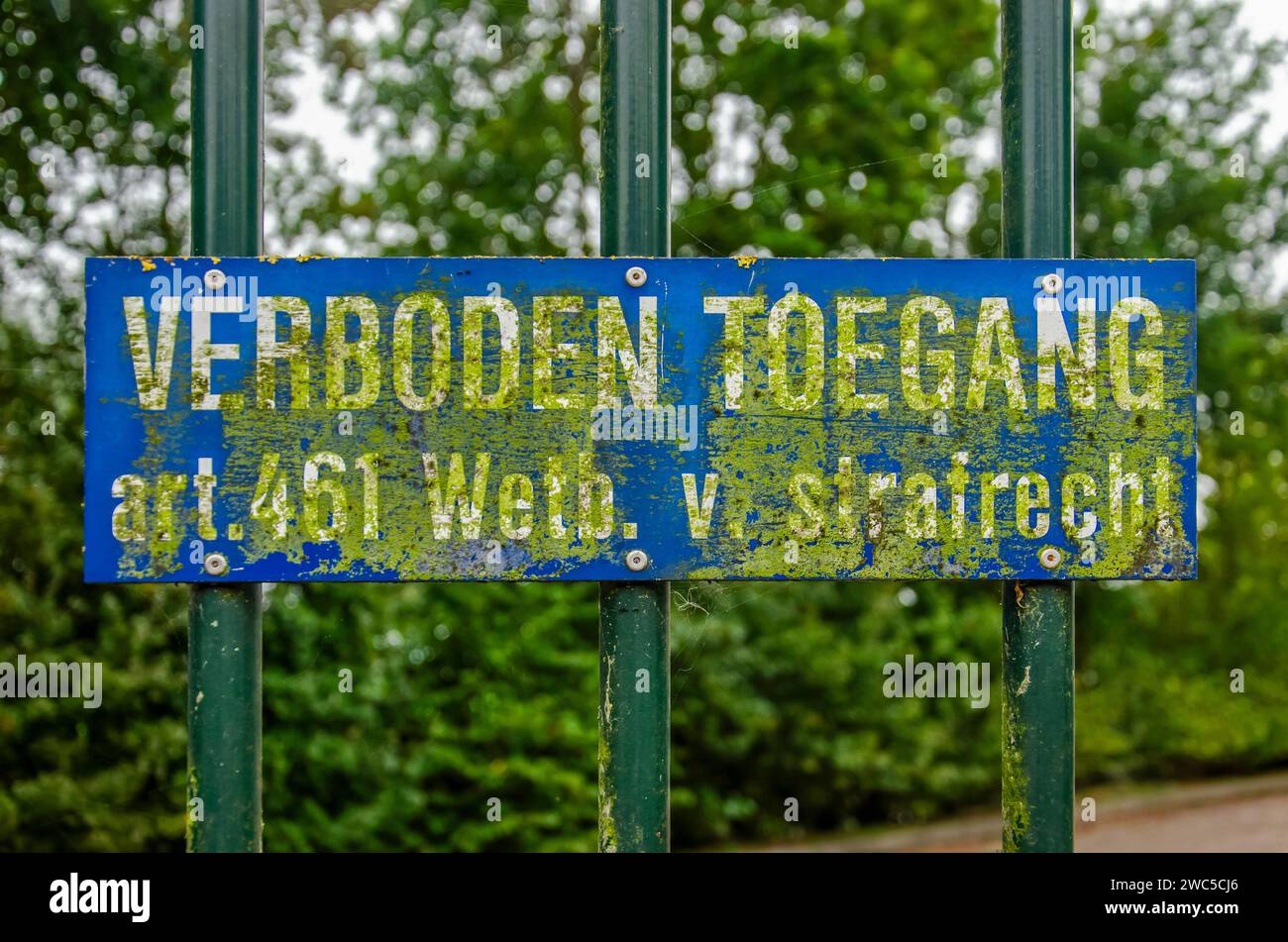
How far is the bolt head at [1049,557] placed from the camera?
2.60 m

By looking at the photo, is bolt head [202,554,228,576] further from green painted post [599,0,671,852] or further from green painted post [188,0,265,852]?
green painted post [599,0,671,852]

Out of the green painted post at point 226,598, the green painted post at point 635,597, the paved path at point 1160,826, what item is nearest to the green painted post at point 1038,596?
the green painted post at point 635,597

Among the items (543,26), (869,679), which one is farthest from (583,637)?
(543,26)

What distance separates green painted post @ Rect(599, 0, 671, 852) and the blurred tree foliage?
1649 mm

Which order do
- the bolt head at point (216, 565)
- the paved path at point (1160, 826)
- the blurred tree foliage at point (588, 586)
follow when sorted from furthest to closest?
the paved path at point (1160, 826), the blurred tree foliage at point (588, 586), the bolt head at point (216, 565)

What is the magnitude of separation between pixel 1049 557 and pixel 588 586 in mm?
5291

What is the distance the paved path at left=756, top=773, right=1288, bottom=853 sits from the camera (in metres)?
9.05

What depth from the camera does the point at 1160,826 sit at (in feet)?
33.2

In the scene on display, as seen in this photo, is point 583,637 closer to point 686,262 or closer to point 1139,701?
point 686,262

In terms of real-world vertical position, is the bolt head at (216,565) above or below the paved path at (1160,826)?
above

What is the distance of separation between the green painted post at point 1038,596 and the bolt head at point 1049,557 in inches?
2.9

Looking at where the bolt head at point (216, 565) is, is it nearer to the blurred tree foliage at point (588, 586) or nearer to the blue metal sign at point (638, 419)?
the blue metal sign at point (638, 419)

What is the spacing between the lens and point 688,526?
2.57 metres
